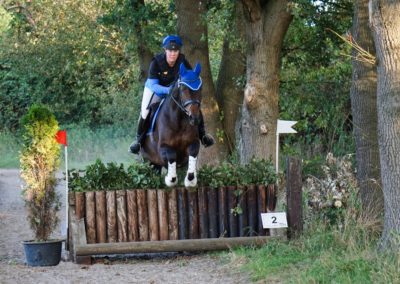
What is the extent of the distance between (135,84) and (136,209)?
2099 cm

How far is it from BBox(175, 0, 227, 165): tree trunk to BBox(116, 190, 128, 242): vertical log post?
7.11 m

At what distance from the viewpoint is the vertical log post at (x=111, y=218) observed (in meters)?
12.0

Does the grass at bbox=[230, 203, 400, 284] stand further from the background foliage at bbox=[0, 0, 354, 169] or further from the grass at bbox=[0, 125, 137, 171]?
the grass at bbox=[0, 125, 137, 171]

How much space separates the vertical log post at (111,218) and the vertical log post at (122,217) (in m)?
0.05

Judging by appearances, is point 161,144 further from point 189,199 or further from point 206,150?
point 206,150

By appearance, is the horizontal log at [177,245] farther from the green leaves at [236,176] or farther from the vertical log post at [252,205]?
the green leaves at [236,176]

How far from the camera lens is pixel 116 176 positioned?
40.3 ft

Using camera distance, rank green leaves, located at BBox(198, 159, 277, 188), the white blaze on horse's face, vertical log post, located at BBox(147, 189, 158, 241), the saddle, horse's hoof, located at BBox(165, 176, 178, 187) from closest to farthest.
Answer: the white blaze on horse's face
horse's hoof, located at BBox(165, 176, 178, 187)
vertical log post, located at BBox(147, 189, 158, 241)
green leaves, located at BBox(198, 159, 277, 188)
the saddle

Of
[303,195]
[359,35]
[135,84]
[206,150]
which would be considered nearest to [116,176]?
[303,195]

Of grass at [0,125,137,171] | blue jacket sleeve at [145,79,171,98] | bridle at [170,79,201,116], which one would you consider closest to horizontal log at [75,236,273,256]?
bridle at [170,79,201,116]

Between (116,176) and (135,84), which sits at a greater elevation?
(135,84)

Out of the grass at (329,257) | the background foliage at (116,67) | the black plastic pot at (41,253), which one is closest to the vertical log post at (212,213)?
the grass at (329,257)

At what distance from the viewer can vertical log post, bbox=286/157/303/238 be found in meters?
11.7

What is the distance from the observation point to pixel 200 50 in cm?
1928
